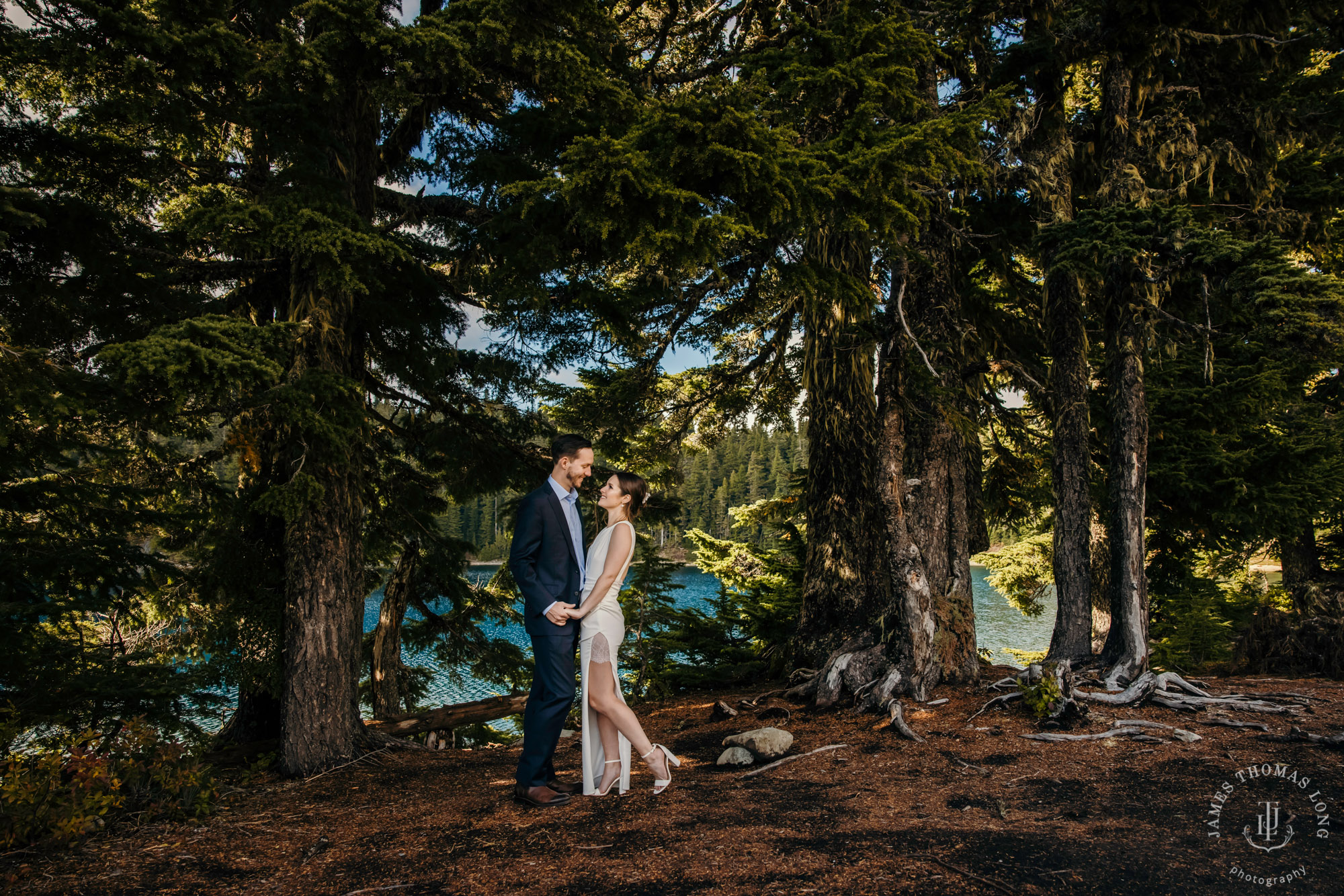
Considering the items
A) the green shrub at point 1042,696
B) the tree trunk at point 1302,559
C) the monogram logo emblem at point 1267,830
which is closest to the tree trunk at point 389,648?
the green shrub at point 1042,696

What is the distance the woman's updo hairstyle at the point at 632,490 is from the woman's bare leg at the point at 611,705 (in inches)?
40.7

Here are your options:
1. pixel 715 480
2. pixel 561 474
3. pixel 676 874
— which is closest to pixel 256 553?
pixel 561 474

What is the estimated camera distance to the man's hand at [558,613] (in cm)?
436

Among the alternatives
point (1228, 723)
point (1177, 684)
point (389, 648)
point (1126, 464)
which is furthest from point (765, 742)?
point (389, 648)

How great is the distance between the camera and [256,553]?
6445 mm

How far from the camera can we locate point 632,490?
4738 mm

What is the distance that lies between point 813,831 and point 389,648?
7563mm

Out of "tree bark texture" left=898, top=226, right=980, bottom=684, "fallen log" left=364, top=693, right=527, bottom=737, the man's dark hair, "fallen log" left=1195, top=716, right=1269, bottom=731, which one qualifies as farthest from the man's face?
"fallen log" left=1195, top=716, right=1269, bottom=731

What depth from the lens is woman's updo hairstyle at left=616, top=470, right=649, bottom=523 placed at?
15.5 feet

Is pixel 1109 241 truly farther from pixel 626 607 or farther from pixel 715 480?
pixel 715 480

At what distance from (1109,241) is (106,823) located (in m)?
8.94

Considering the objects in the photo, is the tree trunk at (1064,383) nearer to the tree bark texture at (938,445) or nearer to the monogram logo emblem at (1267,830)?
the tree bark texture at (938,445)

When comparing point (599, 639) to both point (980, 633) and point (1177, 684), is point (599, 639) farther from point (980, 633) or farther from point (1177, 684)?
point (980, 633)

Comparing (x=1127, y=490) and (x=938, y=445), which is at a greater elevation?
(x=938, y=445)
